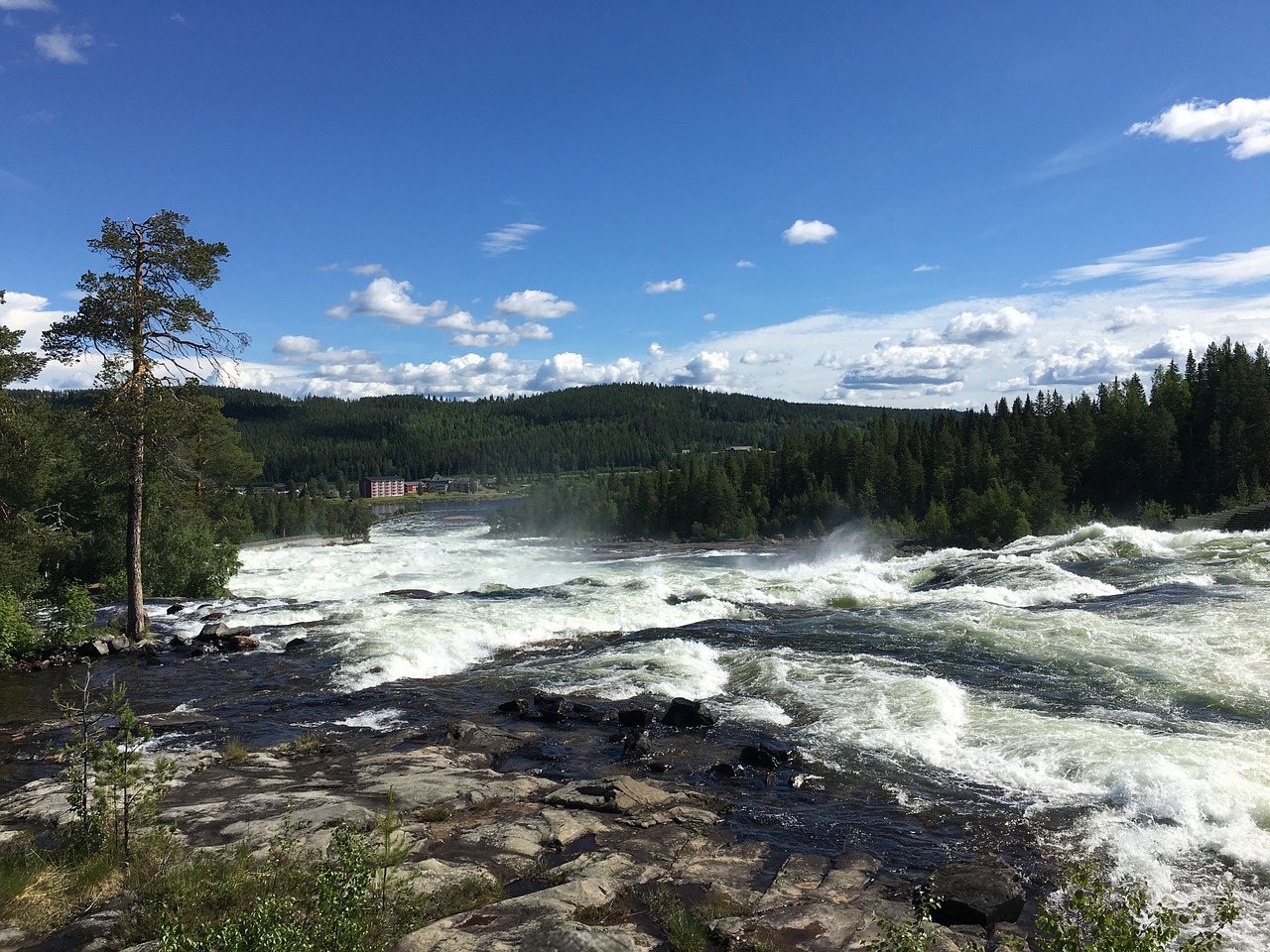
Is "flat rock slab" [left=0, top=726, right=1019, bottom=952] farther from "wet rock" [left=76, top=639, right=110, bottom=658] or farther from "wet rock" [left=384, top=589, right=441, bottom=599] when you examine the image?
"wet rock" [left=384, top=589, right=441, bottom=599]

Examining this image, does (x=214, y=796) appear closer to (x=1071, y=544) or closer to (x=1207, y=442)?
(x=1071, y=544)

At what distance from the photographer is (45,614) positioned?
25.6 m

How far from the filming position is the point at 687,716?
1536cm

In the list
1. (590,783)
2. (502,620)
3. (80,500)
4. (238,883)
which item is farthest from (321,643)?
(80,500)

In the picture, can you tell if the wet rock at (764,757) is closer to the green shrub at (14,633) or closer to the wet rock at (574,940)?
the wet rock at (574,940)

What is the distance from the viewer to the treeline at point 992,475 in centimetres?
6888

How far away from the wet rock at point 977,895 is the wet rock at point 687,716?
22.6 ft

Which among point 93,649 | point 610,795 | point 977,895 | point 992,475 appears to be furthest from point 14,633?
point 992,475

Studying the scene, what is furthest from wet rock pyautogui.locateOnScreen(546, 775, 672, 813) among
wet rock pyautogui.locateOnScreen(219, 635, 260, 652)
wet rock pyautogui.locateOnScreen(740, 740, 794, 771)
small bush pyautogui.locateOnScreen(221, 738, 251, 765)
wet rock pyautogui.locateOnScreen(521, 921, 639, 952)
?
wet rock pyautogui.locateOnScreen(219, 635, 260, 652)

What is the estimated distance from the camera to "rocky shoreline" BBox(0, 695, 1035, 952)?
7.21m

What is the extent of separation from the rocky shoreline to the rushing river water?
4.17ft

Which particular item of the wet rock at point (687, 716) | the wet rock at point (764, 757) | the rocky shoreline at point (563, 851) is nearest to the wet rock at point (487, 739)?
the rocky shoreline at point (563, 851)

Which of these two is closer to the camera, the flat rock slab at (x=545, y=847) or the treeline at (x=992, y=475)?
the flat rock slab at (x=545, y=847)

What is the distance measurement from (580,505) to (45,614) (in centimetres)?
8745
